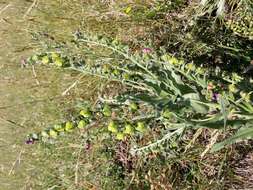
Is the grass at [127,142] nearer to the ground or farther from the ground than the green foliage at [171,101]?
nearer to the ground

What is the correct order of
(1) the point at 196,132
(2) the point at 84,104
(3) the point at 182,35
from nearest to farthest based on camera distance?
(2) the point at 84,104 → (1) the point at 196,132 → (3) the point at 182,35

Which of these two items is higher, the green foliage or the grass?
the green foliage

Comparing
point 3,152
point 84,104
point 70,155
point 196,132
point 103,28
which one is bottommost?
point 3,152

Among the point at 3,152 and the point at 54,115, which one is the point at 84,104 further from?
the point at 3,152

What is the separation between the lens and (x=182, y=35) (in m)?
1.89

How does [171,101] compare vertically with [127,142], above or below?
above

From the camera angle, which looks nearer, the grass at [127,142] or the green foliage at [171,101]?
the green foliage at [171,101]

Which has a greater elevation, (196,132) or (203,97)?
(203,97)

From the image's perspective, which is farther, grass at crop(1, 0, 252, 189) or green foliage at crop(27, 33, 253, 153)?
grass at crop(1, 0, 252, 189)

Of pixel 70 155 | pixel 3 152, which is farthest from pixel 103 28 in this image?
pixel 3 152

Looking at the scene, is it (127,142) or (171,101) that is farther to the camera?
(127,142)

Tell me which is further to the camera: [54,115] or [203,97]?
[54,115]

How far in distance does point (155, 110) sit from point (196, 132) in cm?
60

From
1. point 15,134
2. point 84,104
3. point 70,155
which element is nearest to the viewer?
point 84,104
